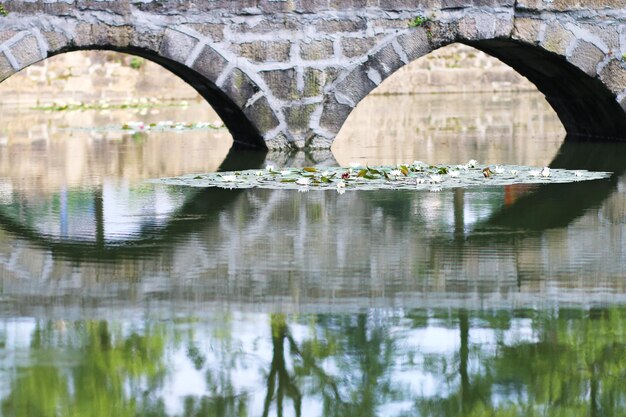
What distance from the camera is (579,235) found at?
5.01m

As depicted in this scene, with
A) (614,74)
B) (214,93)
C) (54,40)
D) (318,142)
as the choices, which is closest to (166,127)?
(214,93)

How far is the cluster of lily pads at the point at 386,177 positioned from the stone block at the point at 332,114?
1.45m

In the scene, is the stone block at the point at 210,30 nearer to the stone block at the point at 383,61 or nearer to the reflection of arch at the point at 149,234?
the stone block at the point at 383,61

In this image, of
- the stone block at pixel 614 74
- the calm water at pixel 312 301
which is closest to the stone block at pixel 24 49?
the calm water at pixel 312 301

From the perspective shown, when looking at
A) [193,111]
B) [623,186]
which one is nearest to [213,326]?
[623,186]

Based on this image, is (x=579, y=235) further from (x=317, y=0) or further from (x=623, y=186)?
(x=317, y=0)

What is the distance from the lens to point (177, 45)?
8859 mm

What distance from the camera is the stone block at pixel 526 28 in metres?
9.45

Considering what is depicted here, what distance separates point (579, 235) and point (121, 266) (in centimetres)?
184

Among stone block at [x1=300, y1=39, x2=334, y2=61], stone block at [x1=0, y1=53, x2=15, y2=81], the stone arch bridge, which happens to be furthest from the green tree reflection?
stone block at [x1=300, y1=39, x2=334, y2=61]

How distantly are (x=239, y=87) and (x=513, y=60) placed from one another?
9.35 ft

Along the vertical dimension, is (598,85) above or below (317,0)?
below

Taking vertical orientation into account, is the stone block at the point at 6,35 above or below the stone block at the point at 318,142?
above

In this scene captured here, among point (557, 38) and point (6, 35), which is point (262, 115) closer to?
point (6, 35)
